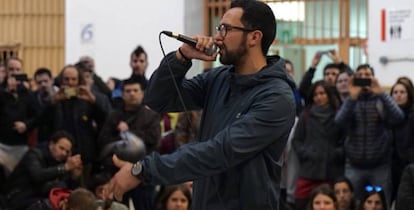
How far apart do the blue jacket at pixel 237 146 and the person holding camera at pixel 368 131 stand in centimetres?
410

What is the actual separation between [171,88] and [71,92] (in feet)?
14.9

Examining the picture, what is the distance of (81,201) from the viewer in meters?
5.89

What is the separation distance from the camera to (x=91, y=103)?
802 centimetres

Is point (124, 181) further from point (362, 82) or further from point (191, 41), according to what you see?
point (362, 82)

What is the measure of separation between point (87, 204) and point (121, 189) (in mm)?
2727

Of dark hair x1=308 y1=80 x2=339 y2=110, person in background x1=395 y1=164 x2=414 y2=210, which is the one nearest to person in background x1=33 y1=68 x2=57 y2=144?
dark hair x1=308 y1=80 x2=339 y2=110

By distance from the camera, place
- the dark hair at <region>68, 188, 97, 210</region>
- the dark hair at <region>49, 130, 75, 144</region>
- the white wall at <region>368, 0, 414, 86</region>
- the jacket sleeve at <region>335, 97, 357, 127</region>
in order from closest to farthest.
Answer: the dark hair at <region>68, 188, 97, 210</region> → the jacket sleeve at <region>335, 97, 357, 127</region> → the dark hair at <region>49, 130, 75, 144</region> → the white wall at <region>368, 0, 414, 86</region>

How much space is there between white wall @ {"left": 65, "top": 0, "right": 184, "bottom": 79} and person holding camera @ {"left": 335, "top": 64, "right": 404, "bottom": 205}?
4.47m

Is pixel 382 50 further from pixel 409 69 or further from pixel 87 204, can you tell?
pixel 87 204

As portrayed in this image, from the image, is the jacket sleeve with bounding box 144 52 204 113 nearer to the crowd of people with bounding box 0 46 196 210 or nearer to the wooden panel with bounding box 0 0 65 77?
the crowd of people with bounding box 0 46 196 210

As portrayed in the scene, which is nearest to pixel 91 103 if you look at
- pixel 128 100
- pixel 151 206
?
pixel 128 100

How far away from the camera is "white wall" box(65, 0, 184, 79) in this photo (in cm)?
1163

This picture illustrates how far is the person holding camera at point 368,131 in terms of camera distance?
24.2 ft

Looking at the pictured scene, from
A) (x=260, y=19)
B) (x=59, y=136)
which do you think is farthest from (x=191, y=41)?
(x=59, y=136)
